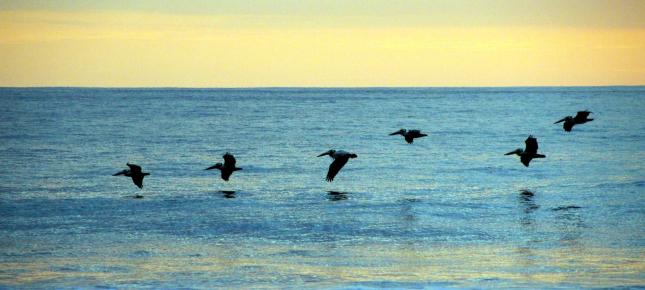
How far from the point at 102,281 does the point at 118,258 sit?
2.03 meters

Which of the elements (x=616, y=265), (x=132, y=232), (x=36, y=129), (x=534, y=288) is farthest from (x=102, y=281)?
(x=36, y=129)

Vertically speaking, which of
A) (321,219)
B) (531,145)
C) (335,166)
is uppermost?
(531,145)

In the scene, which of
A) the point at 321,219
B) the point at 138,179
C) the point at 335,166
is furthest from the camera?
the point at 138,179

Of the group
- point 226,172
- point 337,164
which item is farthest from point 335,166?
point 226,172

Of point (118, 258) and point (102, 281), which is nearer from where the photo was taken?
point (102, 281)

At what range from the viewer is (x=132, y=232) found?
2162 centimetres

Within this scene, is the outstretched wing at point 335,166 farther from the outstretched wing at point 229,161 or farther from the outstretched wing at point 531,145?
the outstretched wing at point 531,145

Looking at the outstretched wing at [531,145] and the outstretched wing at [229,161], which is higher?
the outstretched wing at [531,145]

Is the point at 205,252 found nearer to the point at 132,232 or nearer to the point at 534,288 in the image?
the point at 132,232

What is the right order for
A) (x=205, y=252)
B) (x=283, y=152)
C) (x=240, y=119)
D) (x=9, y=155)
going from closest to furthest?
(x=205, y=252)
(x=9, y=155)
(x=283, y=152)
(x=240, y=119)

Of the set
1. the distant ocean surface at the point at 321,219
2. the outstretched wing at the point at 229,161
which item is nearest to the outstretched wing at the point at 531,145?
the distant ocean surface at the point at 321,219

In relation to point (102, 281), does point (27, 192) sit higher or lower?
higher

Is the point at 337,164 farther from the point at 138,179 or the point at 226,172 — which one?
the point at 138,179

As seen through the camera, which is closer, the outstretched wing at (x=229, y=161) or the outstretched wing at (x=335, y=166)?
the outstretched wing at (x=335, y=166)
